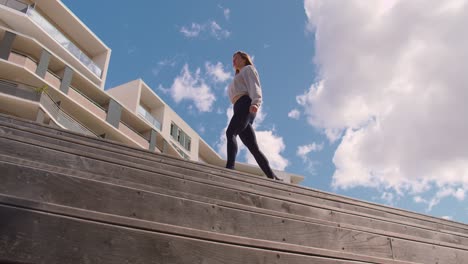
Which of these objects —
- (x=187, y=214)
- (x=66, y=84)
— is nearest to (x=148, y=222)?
(x=187, y=214)

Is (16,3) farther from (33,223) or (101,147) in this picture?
(33,223)

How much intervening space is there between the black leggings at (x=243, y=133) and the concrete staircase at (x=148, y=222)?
4.60 feet

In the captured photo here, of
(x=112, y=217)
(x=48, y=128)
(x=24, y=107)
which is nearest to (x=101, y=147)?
(x=48, y=128)

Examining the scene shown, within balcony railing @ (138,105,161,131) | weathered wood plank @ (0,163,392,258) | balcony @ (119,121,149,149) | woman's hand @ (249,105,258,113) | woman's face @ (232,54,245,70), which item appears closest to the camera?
weathered wood plank @ (0,163,392,258)

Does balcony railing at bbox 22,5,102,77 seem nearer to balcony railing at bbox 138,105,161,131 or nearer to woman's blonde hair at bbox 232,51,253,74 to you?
balcony railing at bbox 138,105,161,131

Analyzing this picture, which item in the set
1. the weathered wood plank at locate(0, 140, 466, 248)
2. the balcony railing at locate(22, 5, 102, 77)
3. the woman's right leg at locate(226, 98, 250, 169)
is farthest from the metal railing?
the weathered wood plank at locate(0, 140, 466, 248)

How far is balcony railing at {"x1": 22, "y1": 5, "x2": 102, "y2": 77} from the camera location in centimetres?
2614

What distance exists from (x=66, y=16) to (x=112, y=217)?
106ft

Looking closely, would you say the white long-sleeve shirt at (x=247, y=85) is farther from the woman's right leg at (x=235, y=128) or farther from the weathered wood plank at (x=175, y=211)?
the weathered wood plank at (x=175, y=211)

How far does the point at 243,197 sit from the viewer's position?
9.81 feet

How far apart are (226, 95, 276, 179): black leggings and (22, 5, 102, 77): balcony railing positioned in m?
25.8

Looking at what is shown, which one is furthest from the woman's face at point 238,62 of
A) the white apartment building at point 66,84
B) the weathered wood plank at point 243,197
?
the white apartment building at point 66,84

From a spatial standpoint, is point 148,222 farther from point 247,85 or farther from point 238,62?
point 238,62

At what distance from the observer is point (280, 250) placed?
2064 mm
